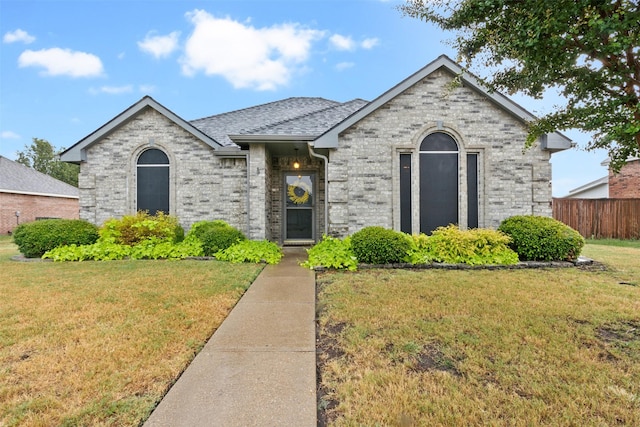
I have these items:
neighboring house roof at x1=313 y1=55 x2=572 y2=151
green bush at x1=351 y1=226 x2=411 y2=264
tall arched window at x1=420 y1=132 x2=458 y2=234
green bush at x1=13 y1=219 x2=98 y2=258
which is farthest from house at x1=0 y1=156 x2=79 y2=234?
tall arched window at x1=420 y1=132 x2=458 y2=234

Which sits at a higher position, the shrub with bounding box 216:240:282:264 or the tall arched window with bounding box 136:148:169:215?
the tall arched window with bounding box 136:148:169:215

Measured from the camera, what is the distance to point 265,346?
2.99m

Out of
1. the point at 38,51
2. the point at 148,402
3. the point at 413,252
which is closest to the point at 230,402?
the point at 148,402

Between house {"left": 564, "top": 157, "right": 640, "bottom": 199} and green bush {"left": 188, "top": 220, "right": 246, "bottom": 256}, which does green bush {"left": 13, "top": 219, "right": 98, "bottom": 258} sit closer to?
green bush {"left": 188, "top": 220, "right": 246, "bottom": 256}

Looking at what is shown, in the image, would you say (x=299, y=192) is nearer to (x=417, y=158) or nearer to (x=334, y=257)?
(x=417, y=158)

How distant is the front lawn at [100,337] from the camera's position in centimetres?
207

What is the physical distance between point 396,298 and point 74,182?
154ft

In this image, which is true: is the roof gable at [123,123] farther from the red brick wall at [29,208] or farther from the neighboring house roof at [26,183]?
the neighboring house roof at [26,183]

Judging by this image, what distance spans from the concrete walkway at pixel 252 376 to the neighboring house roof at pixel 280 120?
18.8 feet

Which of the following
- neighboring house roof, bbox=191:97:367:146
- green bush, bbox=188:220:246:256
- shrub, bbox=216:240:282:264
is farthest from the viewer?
neighboring house roof, bbox=191:97:367:146

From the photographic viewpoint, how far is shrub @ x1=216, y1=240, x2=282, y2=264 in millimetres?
7308

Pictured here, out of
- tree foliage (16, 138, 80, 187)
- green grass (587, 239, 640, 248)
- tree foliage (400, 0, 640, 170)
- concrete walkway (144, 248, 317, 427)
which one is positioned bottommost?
concrete walkway (144, 248, 317, 427)

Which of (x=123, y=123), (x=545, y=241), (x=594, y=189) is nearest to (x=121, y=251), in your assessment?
(x=123, y=123)

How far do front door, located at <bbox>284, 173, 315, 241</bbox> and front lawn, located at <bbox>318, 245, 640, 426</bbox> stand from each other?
5836 millimetres
